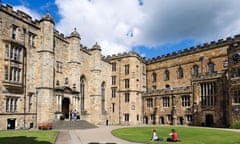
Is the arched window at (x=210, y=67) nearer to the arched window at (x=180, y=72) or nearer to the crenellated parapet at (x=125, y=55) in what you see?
the arched window at (x=180, y=72)

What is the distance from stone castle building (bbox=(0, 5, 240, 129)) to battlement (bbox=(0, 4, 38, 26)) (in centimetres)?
12

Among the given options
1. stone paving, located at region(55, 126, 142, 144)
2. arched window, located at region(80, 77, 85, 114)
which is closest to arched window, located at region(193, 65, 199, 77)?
arched window, located at region(80, 77, 85, 114)

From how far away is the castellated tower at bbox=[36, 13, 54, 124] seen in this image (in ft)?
101

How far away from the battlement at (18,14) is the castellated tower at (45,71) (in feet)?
5.71

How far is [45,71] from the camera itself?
31.3m

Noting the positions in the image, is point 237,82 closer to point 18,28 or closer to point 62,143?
point 62,143

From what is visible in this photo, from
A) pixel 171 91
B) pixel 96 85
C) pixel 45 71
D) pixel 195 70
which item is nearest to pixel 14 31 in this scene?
pixel 45 71

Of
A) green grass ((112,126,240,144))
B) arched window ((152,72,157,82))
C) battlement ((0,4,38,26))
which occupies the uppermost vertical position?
battlement ((0,4,38,26))

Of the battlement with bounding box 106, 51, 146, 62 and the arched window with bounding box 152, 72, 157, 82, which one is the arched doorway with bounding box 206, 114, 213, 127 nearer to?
the arched window with bounding box 152, 72, 157, 82

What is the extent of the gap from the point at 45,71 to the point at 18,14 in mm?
7880

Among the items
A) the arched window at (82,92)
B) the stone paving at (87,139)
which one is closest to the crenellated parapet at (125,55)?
the arched window at (82,92)

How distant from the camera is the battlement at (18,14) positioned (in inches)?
1067

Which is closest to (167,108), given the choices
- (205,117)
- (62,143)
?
(205,117)

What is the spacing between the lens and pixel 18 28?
28891mm
